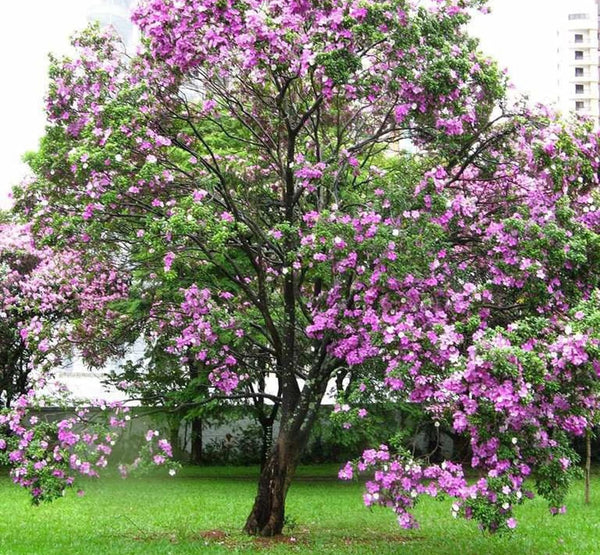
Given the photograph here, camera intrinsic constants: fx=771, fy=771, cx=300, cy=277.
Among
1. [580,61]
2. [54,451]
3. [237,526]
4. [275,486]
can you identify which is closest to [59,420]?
[54,451]

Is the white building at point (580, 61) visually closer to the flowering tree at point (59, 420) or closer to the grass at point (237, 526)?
the grass at point (237, 526)

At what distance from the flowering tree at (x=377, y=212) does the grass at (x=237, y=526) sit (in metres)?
1.00

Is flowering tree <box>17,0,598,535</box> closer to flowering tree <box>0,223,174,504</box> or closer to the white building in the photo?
flowering tree <box>0,223,174,504</box>

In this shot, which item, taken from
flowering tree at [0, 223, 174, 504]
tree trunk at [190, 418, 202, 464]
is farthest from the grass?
tree trunk at [190, 418, 202, 464]

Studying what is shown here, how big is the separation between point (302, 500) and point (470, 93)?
31.3 ft

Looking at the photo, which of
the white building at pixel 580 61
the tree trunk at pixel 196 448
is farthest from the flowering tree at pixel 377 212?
the white building at pixel 580 61

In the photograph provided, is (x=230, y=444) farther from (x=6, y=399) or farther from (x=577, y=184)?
(x=577, y=184)

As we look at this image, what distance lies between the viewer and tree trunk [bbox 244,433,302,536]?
945 centimetres

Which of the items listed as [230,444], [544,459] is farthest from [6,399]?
[544,459]

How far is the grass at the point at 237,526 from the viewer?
9039 millimetres

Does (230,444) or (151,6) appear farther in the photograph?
(230,444)

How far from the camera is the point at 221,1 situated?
7398 millimetres

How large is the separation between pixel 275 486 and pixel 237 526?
6.13ft

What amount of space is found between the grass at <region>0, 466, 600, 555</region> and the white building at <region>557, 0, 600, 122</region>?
6585 centimetres
